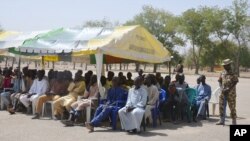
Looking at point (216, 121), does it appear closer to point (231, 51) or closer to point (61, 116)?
point (61, 116)

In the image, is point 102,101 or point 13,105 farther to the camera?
point 13,105

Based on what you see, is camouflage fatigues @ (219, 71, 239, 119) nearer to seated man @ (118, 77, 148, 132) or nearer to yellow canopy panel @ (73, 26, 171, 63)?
seated man @ (118, 77, 148, 132)

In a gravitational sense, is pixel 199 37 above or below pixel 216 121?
above

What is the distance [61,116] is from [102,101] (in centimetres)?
138

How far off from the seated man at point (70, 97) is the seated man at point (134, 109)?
1.80 meters

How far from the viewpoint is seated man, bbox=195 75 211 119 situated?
11.9 metres

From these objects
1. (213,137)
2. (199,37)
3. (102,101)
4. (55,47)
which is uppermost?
(199,37)

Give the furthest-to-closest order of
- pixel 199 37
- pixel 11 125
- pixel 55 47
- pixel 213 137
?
pixel 199 37
pixel 55 47
pixel 11 125
pixel 213 137

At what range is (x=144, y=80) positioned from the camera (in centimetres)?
1052

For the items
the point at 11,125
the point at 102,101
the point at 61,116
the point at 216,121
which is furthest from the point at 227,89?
the point at 11,125

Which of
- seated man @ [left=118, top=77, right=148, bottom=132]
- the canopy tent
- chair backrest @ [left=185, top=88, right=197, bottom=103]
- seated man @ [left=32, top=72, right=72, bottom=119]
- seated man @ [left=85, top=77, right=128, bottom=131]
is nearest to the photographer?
seated man @ [left=118, top=77, right=148, bottom=132]

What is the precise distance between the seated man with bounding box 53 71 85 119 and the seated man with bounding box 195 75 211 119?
11.2ft

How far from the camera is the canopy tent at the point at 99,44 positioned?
36.5ft

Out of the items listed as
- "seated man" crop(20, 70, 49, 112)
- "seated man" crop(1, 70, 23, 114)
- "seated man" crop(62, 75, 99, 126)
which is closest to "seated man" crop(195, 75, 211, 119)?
"seated man" crop(62, 75, 99, 126)
